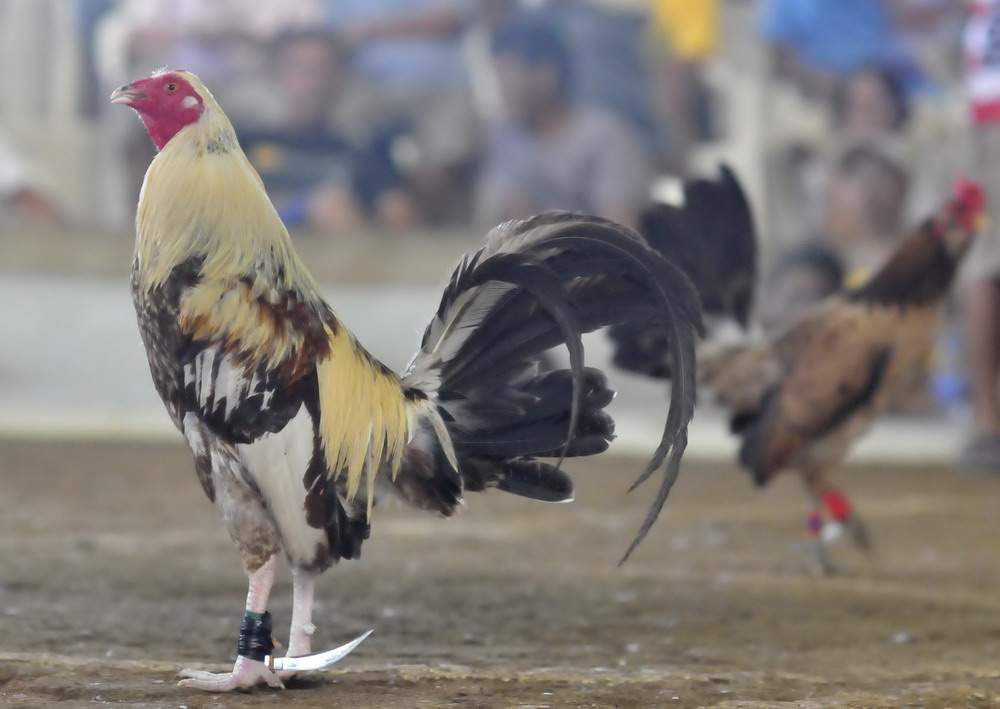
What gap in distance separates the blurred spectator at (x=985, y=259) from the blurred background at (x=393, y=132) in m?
2.78

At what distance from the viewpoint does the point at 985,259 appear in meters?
6.62

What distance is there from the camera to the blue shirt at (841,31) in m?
9.35

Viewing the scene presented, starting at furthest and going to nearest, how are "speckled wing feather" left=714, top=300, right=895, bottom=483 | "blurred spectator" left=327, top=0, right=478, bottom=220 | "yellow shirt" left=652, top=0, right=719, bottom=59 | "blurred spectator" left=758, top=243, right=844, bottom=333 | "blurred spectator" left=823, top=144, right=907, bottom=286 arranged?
"blurred spectator" left=327, top=0, right=478, bottom=220 < "yellow shirt" left=652, top=0, right=719, bottom=59 < "blurred spectator" left=823, top=144, right=907, bottom=286 < "blurred spectator" left=758, top=243, right=844, bottom=333 < "speckled wing feather" left=714, top=300, right=895, bottom=483

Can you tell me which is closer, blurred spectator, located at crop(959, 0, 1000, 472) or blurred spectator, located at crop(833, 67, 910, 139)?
blurred spectator, located at crop(959, 0, 1000, 472)

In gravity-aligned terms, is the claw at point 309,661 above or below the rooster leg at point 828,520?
below

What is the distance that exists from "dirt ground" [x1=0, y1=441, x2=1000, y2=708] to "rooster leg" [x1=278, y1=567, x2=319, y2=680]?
101 mm

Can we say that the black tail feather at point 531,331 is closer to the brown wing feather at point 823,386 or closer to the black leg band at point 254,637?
the black leg band at point 254,637

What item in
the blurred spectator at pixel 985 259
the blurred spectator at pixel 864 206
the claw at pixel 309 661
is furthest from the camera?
the blurred spectator at pixel 864 206

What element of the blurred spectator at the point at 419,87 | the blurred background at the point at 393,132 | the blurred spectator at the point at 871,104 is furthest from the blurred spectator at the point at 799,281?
the blurred spectator at the point at 419,87

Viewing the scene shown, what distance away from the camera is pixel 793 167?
969cm

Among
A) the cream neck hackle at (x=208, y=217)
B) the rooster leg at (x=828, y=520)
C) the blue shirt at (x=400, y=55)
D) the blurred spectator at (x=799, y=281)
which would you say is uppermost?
the blue shirt at (x=400, y=55)

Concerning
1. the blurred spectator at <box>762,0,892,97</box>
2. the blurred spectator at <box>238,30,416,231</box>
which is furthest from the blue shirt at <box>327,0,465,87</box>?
the blurred spectator at <box>762,0,892,97</box>

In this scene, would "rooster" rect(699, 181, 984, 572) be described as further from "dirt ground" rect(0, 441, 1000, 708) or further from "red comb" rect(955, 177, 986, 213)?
"dirt ground" rect(0, 441, 1000, 708)

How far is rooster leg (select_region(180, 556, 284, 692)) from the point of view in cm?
272
